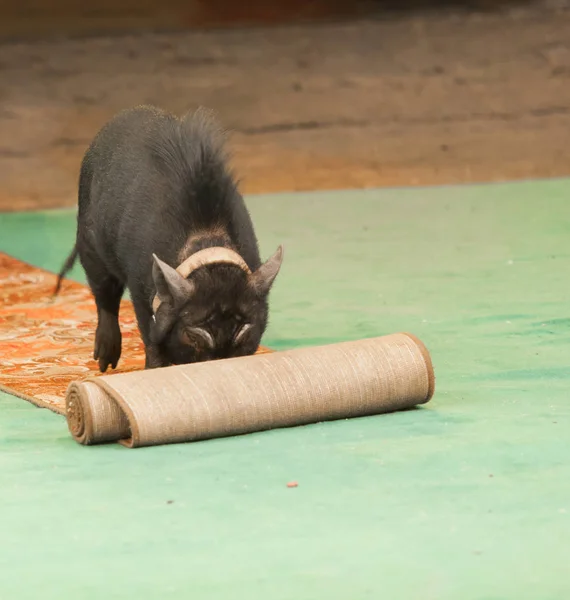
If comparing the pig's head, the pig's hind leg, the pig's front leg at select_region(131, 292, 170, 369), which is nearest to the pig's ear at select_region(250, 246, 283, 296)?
the pig's head

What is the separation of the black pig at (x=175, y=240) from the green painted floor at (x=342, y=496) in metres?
0.46

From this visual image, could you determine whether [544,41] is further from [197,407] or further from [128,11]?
[197,407]

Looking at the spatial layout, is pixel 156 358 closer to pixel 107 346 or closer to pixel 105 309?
pixel 107 346

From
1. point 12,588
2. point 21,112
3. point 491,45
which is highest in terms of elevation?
point 491,45

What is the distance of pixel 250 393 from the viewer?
460 centimetres

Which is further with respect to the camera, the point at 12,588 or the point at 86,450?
the point at 86,450

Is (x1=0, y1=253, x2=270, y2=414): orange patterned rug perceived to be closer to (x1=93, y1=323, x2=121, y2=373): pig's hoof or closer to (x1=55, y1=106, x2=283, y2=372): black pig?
(x1=93, y1=323, x2=121, y2=373): pig's hoof

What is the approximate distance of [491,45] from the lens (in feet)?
41.7

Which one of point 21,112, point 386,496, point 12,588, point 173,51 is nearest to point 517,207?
point 173,51

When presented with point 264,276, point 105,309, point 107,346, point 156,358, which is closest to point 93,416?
point 156,358

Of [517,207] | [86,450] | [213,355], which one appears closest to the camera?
[86,450]

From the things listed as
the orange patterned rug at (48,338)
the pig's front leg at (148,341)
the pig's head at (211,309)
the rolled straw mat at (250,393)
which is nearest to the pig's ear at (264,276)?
the pig's head at (211,309)

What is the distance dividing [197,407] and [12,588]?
1358 millimetres

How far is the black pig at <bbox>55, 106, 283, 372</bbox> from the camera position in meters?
4.80
